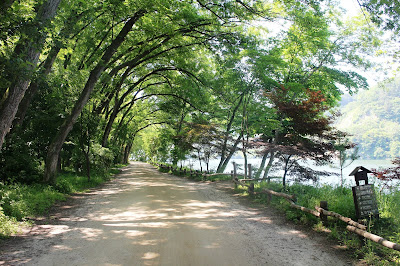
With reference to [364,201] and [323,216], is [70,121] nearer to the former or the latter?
[323,216]

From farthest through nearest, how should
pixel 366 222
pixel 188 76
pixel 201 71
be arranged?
pixel 201 71 < pixel 188 76 < pixel 366 222

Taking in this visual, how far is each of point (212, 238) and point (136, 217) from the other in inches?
96.9

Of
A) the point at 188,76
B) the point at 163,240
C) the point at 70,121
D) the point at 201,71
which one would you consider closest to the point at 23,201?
the point at 163,240

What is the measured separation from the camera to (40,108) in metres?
12.1

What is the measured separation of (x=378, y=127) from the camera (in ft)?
170

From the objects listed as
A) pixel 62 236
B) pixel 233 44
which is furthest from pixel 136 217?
pixel 233 44

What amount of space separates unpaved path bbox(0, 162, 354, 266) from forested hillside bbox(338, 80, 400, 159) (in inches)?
311

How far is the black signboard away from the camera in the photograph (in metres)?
5.30

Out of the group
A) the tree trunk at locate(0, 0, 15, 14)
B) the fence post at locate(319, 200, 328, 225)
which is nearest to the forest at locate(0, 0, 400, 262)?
the tree trunk at locate(0, 0, 15, 14)

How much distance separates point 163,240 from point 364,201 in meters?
4.27

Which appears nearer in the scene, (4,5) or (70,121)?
(4,5)

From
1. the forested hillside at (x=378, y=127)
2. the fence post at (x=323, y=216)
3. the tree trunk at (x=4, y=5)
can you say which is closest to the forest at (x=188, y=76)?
the tree trunk at (x=4, y=5)

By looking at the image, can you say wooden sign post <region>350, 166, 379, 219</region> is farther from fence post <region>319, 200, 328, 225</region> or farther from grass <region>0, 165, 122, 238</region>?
grass <region>0, 165, 122, 238</region>

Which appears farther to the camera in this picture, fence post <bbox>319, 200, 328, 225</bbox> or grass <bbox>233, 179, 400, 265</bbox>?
fence post <bbox>319, 200, 328, 225</bbox>
